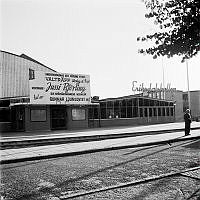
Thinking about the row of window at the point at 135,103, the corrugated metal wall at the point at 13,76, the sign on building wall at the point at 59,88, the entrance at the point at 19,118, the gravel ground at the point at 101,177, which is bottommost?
the gravel ground at the point at 101,177

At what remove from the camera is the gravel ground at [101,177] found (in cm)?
551

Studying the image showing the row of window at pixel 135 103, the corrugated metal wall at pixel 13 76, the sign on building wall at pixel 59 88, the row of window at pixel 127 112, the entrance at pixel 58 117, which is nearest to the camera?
the sign on building wall at pixel 59 88

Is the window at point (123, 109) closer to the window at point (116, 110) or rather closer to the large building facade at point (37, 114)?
the window at point (116, 110)

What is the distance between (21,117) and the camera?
26594mm

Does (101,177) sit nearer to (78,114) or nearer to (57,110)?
(57,110)

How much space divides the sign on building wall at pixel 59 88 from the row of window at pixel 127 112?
13.5ft

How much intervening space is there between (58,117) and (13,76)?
1341 cm

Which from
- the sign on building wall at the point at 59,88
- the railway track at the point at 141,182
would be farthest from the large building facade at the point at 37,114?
the railway track at the point at 141,182

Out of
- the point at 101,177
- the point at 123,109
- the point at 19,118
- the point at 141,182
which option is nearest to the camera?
the point at 141,182

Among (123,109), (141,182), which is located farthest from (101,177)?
(123,109)

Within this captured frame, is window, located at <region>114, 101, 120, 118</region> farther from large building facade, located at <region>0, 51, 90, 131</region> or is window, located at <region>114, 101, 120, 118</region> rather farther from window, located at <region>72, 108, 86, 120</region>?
window, located at <region>72, 108, 86, 120</region>

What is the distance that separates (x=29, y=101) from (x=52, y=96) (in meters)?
2.23

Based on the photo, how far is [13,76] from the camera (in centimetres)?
3816

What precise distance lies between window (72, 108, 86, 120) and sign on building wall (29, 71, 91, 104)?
1.25 metres
